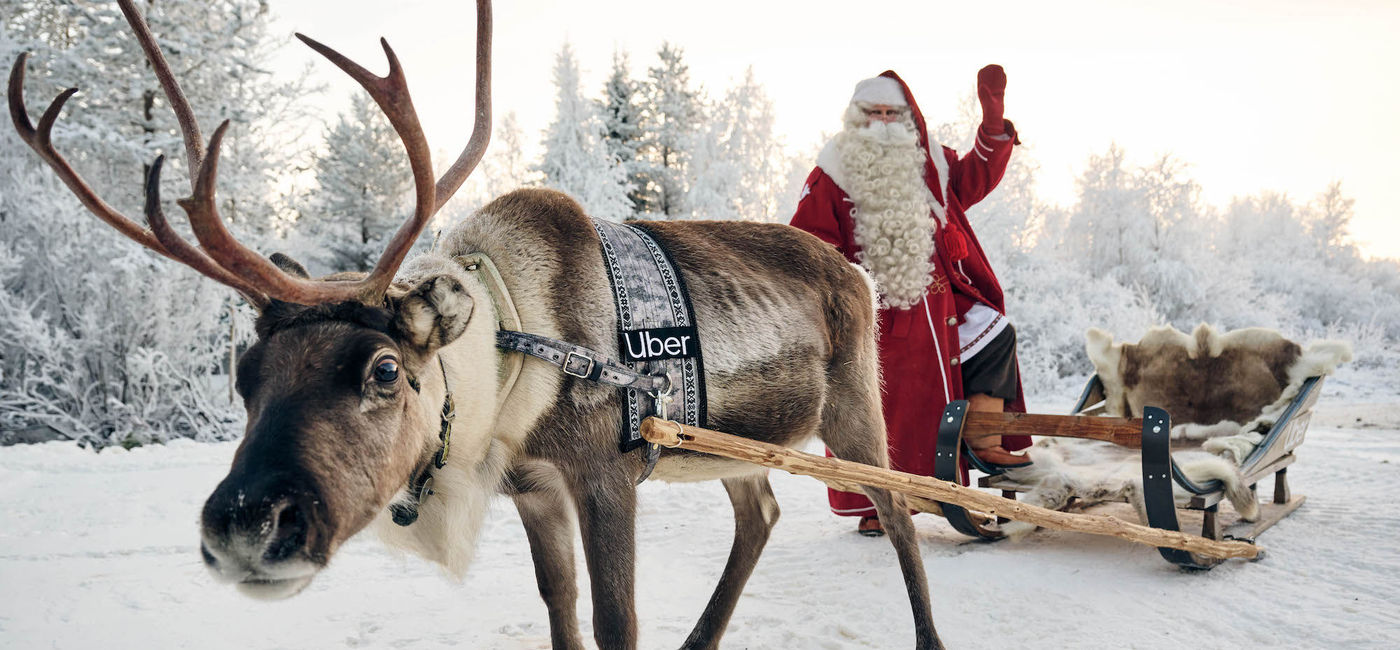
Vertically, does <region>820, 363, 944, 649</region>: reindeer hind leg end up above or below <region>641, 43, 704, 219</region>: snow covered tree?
below

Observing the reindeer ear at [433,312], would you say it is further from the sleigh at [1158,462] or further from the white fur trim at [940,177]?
the white fur trim at [940,177]

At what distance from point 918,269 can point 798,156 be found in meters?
23.7

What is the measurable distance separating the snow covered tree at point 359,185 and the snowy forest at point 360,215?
5 cm

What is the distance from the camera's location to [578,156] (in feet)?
55.6

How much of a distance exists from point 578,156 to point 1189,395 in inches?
530

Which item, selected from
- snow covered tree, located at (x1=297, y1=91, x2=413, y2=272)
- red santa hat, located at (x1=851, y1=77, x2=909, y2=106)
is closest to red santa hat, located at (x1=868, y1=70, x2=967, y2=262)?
red santa hat, located at (x1=851, y1=77, x2=909, y2=106)

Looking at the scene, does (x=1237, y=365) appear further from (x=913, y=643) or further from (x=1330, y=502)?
(x=913, y=643)

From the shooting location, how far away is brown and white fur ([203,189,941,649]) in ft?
5.55

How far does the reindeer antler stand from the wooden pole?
0.83 meters

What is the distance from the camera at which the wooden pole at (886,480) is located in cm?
229

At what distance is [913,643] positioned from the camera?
331 cm

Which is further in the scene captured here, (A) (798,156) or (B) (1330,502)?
(A) (798,156)

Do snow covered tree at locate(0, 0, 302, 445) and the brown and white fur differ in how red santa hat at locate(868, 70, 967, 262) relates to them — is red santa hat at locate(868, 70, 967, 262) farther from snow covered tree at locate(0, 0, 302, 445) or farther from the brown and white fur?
snow covered tree at locate(0, 0, 302, 445)

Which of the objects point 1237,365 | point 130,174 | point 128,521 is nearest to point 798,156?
point 130,174
